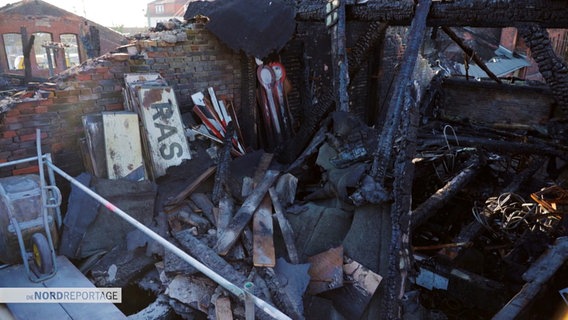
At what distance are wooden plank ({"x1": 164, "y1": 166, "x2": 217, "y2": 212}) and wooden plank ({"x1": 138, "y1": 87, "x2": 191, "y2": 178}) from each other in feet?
1.57

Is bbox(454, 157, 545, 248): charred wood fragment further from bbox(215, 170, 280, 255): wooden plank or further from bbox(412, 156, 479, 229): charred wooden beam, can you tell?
bbox(215, 170, 280, 255): wooden plank

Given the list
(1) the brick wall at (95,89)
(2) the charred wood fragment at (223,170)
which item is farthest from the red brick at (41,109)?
(2) the charred wood fragment at (223,170)

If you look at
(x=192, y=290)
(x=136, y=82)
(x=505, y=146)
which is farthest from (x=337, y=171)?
(x=505, y=146)

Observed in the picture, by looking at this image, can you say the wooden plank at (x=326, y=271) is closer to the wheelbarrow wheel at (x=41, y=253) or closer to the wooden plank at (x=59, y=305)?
the wooden plank at (x=59, y=305)

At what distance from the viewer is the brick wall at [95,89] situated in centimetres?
499

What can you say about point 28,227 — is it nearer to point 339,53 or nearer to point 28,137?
point 28,137

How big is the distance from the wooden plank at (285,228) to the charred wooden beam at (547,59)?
3522mm

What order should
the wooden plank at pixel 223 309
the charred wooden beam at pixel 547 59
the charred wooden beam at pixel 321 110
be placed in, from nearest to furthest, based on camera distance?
the wooden plank at pixel 223 309 < the charred wooden beam at pixel 547 59 < the charred wooden beam at pixel 321 110

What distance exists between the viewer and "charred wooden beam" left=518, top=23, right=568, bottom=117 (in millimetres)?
4270

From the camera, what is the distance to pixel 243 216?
449cm

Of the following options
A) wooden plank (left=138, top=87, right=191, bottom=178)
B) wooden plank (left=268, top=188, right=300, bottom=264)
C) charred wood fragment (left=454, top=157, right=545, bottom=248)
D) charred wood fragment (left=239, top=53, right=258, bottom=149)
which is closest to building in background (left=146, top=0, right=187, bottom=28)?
charred wood fragment (left=239, top=53, right=258, bottom=149)

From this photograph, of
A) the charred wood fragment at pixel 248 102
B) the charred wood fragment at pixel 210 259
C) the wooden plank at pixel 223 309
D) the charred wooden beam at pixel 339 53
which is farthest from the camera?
the charred wood fragment at pixel 248 102

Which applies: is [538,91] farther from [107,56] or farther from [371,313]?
[107,56]

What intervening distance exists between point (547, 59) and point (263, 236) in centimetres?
392
